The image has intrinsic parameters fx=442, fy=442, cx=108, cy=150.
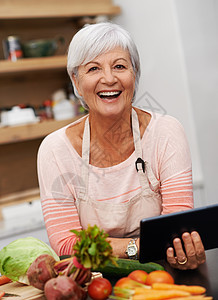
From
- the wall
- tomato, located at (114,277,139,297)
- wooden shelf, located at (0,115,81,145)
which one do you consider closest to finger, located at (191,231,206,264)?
tomato, located at (114,277,139,297)

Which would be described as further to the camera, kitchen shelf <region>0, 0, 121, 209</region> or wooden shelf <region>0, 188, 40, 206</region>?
wooden shelf <region>0, 188, 40, 206</region>

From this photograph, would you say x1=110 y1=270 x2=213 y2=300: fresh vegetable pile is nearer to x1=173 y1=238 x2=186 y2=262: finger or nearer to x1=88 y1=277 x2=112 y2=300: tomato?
x1=88 y1=277 x2=112 y2=300: tomato

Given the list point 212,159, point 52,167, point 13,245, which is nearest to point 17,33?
point 212,159

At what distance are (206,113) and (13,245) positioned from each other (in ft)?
6.62

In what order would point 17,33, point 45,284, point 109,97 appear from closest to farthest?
point 45,284 < point 109,97 < point 17,33

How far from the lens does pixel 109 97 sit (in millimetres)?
1503

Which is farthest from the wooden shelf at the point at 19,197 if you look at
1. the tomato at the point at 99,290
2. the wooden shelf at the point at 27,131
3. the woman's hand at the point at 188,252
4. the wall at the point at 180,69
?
the tomato at the point at 99,290

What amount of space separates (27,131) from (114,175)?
1475 mm

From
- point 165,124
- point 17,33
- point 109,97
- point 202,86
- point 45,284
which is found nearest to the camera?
point 45,284

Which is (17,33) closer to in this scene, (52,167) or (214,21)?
(214,21)

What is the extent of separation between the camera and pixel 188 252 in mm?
1115

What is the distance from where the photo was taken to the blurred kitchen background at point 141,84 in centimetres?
284

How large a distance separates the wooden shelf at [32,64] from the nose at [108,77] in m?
1.51

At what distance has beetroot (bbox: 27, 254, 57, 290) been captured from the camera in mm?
1020
